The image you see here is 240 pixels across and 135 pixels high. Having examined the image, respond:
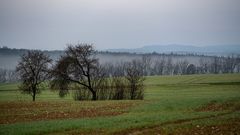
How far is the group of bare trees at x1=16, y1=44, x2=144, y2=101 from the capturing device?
5641 cm

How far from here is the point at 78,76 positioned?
56.9 metres

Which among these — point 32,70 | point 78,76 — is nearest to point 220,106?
point 78,76

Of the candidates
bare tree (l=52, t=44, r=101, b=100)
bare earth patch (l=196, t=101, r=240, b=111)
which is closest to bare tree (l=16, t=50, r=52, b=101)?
bare tree (l=52, t=44, r=101, b=100)

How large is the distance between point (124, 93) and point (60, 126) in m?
40.3

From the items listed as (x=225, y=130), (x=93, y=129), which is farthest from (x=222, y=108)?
(x=93, y=129)

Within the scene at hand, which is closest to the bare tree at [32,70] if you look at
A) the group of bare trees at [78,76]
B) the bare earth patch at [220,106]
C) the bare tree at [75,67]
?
the group of bare trees at [78,76]

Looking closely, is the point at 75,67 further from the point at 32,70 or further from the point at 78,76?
the point at 32,70

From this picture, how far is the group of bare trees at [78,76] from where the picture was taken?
56.4 meters

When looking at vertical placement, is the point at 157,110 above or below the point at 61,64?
below

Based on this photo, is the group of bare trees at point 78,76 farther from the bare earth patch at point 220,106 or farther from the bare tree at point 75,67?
the bare earth patch at point 220,106

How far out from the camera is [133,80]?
62.2 meters

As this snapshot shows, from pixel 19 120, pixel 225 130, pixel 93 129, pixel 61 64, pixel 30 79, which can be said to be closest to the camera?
pixel 225 130

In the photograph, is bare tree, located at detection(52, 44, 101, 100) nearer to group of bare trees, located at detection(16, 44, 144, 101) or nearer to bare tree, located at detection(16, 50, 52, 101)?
group of bare trees, located at detection(16, 44, 144, 101)

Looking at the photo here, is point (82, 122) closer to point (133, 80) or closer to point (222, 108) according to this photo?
point (222, 108)
